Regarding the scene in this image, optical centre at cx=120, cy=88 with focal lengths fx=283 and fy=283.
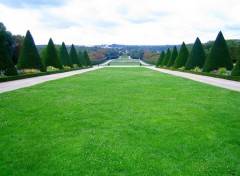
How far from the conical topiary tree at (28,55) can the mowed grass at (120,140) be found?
2202cm

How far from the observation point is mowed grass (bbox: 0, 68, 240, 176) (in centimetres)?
523

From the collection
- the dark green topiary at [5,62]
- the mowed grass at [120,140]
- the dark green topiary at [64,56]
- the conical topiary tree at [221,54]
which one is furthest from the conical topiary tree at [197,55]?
the mowed grass at [120,140]

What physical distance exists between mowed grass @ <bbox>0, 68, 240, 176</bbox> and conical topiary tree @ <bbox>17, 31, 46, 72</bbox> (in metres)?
22.0

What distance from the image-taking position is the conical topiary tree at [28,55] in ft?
105

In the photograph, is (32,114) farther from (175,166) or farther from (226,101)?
(226,101)

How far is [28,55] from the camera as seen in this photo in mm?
32094

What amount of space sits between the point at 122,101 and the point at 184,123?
14.8 feet

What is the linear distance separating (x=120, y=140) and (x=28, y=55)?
2785 centimetres

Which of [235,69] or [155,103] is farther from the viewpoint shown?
[235,69]

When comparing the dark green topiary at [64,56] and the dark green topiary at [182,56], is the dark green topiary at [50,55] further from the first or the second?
the dark green topiary at [182,56]

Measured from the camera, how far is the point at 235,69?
2572cm

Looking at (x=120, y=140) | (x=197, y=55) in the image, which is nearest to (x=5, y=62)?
(x=120, y=140)

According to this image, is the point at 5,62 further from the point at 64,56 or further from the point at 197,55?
the point at 197,55

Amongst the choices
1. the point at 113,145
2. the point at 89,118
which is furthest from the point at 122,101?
the point at 113,145
